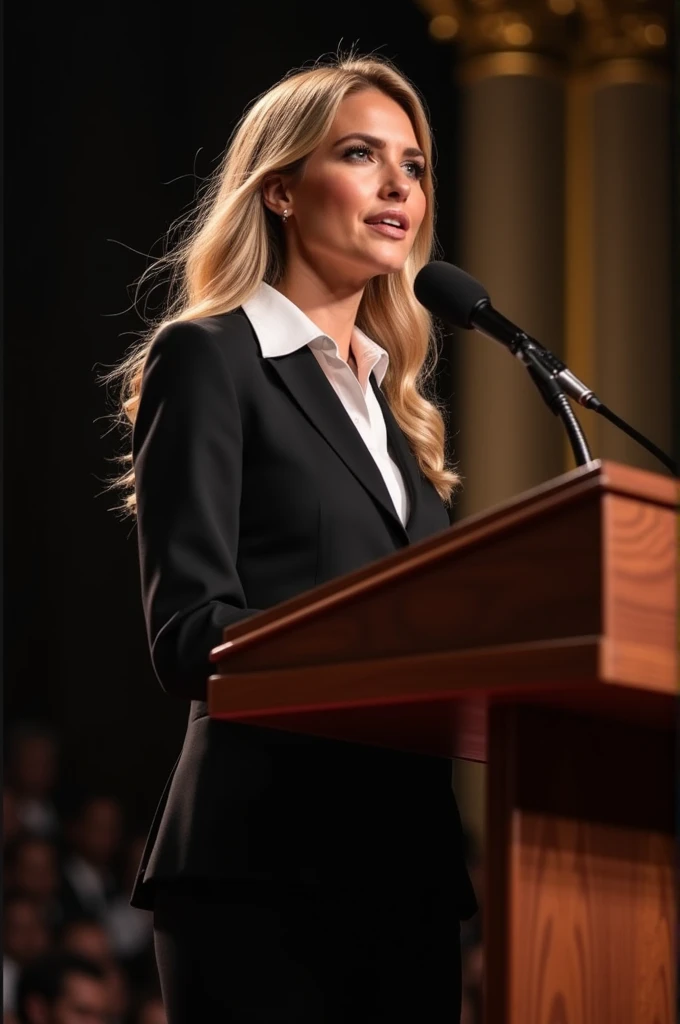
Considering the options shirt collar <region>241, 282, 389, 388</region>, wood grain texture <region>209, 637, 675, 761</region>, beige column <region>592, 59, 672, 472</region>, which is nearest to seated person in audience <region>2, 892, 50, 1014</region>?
beige column <region>592, 59, 672, 472</region>

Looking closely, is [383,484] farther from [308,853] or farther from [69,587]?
[69,587]

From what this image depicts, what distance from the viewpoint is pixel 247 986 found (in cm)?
145

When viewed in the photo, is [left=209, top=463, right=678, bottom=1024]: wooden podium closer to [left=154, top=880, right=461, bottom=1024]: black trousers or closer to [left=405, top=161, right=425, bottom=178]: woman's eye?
[left=154, top=880, right=461, bottom=1024]: black trousers

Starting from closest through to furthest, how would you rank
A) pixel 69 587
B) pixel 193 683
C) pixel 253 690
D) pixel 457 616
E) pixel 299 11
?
pixel 457 616
pixel 253 690
pixel 193 683
pixel 69 587
pixel 299 11

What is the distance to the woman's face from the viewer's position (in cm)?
191

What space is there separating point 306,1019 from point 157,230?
440 centimetres

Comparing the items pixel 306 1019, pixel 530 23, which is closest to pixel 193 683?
pixel 306 1019

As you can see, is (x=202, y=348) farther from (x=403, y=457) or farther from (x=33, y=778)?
(x=33, y=778)

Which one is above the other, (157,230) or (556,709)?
(157,230)

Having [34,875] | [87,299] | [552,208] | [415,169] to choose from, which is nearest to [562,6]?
[552,208]

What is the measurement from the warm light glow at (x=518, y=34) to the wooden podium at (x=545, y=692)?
479 cm

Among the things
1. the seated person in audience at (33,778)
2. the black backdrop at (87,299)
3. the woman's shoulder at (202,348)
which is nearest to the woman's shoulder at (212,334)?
the woman's shoulder at (202,348)

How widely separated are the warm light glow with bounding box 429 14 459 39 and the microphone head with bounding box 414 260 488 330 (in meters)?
4.28

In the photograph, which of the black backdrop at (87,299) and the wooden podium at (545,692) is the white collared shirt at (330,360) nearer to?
the wooden podium at (545,692)
